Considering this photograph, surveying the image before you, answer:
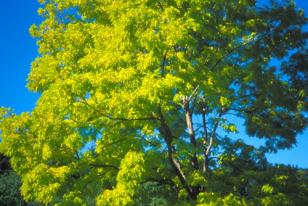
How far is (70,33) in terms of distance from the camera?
13852mm

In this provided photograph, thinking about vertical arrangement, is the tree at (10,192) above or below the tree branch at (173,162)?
above

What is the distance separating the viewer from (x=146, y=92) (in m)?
9.85

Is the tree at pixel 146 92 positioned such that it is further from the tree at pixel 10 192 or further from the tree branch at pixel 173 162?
the tree at pixel 10 192

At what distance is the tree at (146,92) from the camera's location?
10.9 meters

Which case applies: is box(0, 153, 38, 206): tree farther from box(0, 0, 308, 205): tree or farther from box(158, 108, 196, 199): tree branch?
box(158, 108, 196, 199): tree branch

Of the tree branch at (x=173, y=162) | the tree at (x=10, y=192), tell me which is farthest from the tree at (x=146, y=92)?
the tree at (x=10, y=192)

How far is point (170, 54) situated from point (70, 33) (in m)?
3.95

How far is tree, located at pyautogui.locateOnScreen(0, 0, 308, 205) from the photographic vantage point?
10867mm

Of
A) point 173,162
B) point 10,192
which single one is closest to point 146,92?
point 173,162

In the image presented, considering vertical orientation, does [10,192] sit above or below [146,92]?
above

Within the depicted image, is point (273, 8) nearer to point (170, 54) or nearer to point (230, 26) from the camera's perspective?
point (230, 26)

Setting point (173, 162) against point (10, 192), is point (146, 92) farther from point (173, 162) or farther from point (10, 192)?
point (10, 192)

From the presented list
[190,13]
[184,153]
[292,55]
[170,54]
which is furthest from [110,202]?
[292,55]

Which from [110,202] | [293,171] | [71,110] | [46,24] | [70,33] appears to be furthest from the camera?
[293,171]
